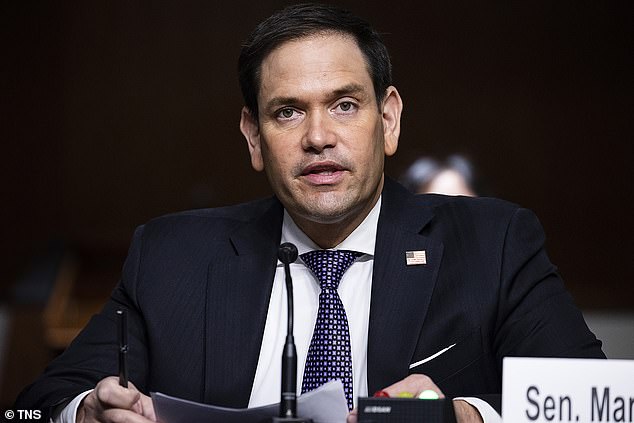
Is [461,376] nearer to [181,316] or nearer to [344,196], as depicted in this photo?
[344,196]

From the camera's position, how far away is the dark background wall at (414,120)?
7.80 metres

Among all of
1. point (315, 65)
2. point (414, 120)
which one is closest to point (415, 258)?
point (315, 65)

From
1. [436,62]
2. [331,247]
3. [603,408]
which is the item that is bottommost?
[603,408]

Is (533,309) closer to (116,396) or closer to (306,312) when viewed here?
(306,312)

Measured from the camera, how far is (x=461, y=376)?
234 cm

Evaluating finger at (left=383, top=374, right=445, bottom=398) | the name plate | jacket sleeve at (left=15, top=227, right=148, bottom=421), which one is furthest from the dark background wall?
the name plate

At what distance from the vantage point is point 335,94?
2.41 meters

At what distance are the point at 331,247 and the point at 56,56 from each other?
585 centimetres

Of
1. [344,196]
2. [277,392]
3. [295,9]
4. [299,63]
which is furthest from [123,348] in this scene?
[295,9]

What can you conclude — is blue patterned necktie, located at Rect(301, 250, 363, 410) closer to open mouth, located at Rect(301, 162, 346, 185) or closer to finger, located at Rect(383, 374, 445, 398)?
open mouth, located at Rect(301, 162, 346, 185)

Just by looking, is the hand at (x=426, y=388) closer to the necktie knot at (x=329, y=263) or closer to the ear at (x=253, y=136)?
the necktie knot at (x=329, y=263)

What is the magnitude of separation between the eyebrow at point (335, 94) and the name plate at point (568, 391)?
3.02 ft

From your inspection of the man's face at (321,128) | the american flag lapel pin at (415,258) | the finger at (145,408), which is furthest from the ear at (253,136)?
the finger at (145,408)

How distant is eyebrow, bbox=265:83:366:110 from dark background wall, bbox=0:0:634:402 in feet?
17.5
